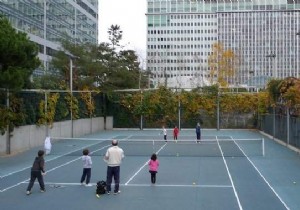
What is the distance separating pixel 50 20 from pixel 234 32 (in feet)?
277

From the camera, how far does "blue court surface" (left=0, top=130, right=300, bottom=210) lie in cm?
1448

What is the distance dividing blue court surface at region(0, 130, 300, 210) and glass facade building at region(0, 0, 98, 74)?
36.5m

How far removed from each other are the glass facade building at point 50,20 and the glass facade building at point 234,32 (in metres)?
50.3

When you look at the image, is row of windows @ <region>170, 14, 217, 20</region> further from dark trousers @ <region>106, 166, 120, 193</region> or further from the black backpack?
the black backpack

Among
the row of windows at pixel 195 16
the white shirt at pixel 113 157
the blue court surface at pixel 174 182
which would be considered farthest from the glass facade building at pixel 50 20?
the row of windows at pixel 195 16

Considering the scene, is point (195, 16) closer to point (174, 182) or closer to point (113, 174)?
point (174, 182)

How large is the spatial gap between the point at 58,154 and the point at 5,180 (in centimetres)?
1056

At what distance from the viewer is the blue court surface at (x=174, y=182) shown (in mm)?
14477

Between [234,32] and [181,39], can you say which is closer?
[234,32]

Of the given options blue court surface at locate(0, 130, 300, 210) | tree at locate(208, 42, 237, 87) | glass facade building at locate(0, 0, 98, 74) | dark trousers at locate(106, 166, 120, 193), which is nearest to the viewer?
blue court surface at locate(0, 130, 300, 210)

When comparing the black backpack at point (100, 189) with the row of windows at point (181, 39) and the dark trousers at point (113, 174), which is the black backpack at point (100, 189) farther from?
the row of windows at point (181, 39)

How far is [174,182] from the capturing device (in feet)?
61.2

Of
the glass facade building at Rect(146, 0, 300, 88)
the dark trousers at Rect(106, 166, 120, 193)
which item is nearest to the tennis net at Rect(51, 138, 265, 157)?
the dark trousers at Rect(106, 166, 120, 193)

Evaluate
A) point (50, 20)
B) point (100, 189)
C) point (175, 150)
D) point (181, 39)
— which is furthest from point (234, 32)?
point (100, 189)
